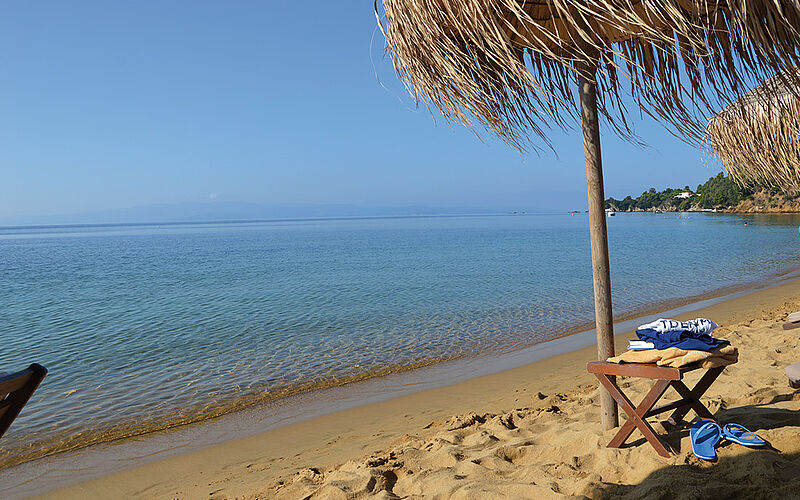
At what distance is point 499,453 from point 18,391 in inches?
114

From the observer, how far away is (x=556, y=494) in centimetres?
282

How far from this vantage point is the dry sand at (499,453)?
Result: 2836 millimetres

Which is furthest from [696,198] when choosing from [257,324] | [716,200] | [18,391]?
[18,391]

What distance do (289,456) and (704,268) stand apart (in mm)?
19681

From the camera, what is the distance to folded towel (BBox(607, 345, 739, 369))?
2848mm

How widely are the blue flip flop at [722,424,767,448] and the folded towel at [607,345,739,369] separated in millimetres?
440

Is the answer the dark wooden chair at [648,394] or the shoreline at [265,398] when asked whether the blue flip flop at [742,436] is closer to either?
the dark wooden chair at [648,394]

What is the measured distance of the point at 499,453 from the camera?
144 inches

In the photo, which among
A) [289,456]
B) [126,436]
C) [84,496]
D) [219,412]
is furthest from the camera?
[219,412]

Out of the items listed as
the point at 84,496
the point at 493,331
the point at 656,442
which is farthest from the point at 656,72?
the point at 493,331

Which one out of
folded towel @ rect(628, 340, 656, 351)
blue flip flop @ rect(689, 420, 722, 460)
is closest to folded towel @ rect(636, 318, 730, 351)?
folded towel @ rect(628, 340, 656, 351)

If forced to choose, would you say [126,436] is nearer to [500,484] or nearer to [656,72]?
[500,484]

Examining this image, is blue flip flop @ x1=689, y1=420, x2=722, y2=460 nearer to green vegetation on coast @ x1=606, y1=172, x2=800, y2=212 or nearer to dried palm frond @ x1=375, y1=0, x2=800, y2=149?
dried palm frond @ x1=375, y1=0, x2=800, y2=149

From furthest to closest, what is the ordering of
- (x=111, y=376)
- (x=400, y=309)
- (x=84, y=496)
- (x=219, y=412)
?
(x=400, y=309) → (x=111, y=376) → (x=219, y=412) → (x=84, y=496)
